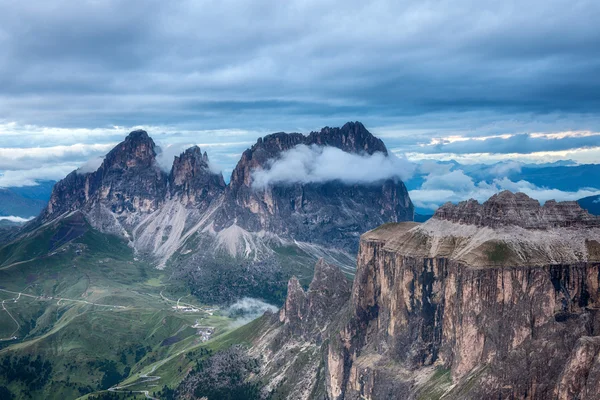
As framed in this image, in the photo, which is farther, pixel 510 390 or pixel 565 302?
pixel 565 302

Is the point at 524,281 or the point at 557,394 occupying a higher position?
the point at 524,281

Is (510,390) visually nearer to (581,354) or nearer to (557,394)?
(557,394)

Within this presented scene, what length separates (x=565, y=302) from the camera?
197000 millimetres

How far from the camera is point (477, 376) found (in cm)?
19375

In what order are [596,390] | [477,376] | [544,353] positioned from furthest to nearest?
[477,376] < [544,353] < [596,390]

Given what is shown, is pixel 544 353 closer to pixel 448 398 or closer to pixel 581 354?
pixel 581 354

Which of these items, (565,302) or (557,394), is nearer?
(557,394)

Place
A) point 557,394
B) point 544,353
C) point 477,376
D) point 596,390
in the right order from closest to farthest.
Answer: point 596,390 < point 557,394 < point 544,353 < point 477,376

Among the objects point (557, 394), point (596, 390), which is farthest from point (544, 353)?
point (596, 390)

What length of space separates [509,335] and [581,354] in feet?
116

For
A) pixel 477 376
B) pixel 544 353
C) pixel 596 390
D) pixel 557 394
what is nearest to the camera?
pixel 596 390

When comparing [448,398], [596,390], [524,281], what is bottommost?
[448,398]

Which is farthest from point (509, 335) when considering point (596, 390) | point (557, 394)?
point (596, 390)

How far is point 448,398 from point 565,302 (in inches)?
1822
